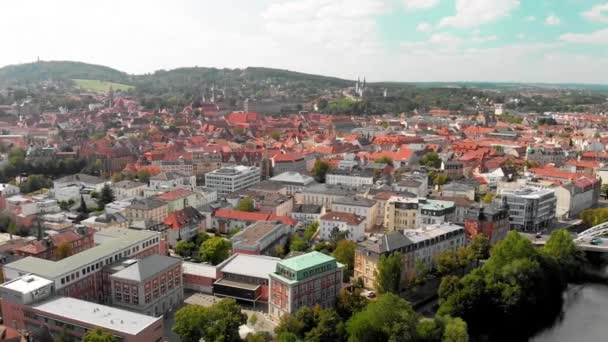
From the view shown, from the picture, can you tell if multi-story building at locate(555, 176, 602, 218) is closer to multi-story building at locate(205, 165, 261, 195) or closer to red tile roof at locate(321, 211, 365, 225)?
red tile roof at locate(321, 211, 365, 225)

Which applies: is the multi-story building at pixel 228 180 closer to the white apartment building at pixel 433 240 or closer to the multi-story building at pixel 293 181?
the multi-story building at pixel 293 181

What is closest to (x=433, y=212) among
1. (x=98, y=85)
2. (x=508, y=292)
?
(x=508, y=292)

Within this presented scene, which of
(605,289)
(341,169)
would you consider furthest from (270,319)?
(341,169)

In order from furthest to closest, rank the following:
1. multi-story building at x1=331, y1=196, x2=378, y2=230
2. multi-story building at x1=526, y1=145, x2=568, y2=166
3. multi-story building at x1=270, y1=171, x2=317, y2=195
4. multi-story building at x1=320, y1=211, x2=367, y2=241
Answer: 1. multi-story building at x1=526, y1=145, x2=568, y2=166
2. multi-story building at x1=270, y1=171, x2=317, y2=195
3. multi-story building at x1=331, y1=196, x2=378, y2=230
4. multi-story building at x1=320, y1=211, x2=367, y2=241

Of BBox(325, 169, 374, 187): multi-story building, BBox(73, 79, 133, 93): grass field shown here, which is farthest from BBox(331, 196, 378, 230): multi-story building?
BBox(73, 79, 133, 93): grass field

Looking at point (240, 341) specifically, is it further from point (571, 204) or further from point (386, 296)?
point (571, 204)

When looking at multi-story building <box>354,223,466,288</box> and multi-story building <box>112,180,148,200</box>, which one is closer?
multi-story building <box>354,223,466,288</box>

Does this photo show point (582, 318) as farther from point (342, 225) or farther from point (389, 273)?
point (342, 225)
